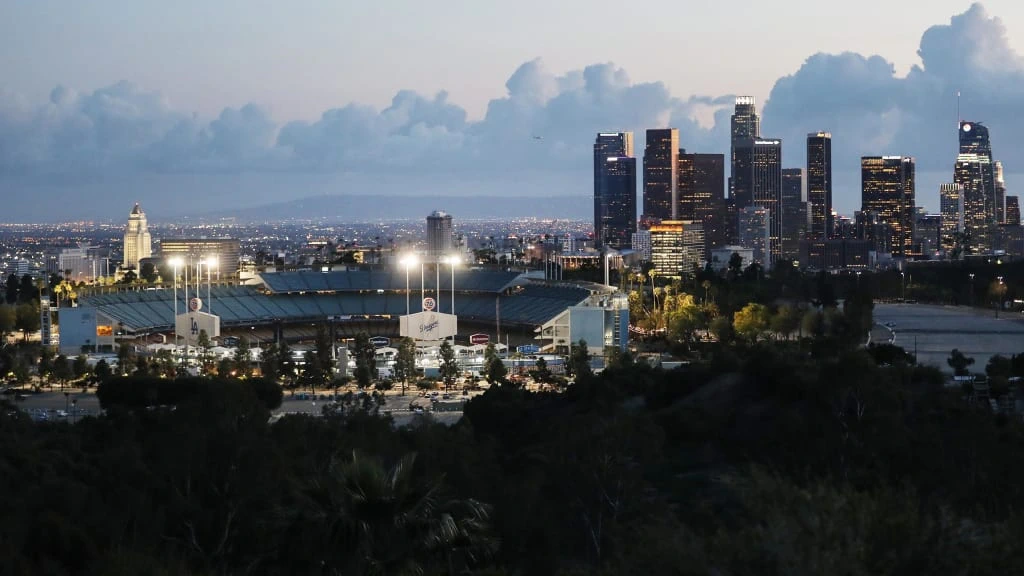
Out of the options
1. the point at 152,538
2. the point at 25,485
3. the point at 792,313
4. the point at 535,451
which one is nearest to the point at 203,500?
the point at 152,538

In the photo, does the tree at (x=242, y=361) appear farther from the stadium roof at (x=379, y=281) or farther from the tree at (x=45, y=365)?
the stadium roof at (x=379, y=281)

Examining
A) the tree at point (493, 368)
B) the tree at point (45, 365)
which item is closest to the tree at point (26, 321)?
the tree at point (45, 365)

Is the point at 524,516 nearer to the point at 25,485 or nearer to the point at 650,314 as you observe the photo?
the point at 25,485

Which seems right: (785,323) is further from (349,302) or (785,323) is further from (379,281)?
(379,281)

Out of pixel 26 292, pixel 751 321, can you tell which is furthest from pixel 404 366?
pixel 26 292

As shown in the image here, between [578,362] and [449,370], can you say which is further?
[449,370]
